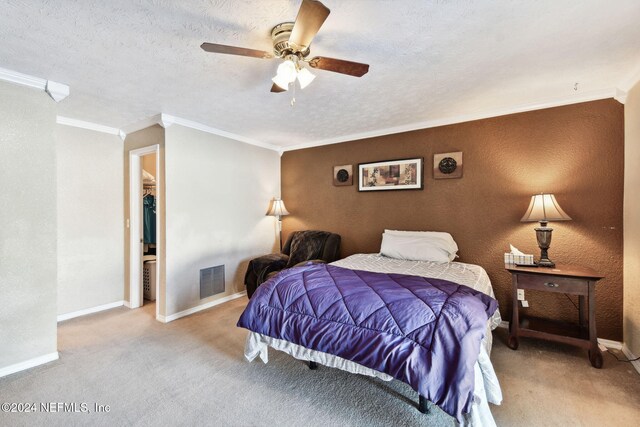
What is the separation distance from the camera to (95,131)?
3.49 m

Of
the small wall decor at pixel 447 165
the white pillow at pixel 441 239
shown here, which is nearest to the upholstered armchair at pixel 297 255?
the white pillow at pixel 441 239

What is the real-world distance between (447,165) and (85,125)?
171 inches

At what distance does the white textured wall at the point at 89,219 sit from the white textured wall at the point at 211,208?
1092mm

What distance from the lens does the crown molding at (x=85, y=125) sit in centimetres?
321

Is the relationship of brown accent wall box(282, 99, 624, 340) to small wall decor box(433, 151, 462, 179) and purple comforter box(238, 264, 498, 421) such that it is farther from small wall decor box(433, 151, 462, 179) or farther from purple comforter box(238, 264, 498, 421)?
purple comforter box(238, 264, 498, 421)

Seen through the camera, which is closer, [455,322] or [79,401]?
[455,322]

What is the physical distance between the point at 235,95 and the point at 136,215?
7.32 feet

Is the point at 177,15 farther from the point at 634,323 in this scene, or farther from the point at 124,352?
the point at 634,323

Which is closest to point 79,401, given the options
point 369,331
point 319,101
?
point 369,331

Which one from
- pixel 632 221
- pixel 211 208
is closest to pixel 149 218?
pixel 211 208

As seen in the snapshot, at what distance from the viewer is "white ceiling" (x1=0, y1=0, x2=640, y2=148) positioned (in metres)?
1.52

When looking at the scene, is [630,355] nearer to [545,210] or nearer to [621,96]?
[545,210]

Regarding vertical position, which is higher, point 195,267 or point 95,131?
point 95,131

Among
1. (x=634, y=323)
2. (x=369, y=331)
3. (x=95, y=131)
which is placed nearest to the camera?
(x=369, y=331)
